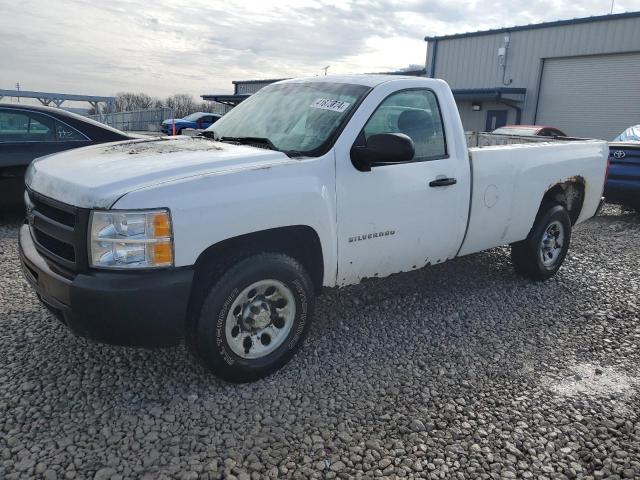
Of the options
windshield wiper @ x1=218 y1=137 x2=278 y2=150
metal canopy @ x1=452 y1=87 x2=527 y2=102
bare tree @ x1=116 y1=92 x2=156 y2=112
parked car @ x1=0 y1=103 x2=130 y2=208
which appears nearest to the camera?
windshield wiper @ x1=218 y1=137 x2=278 y2=150

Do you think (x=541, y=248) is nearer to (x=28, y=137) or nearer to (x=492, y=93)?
(x=28, y=137)

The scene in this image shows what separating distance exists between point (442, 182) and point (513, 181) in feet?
3.34

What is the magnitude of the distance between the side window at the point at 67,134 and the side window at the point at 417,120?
4.42 m

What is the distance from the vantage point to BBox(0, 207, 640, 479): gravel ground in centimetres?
257

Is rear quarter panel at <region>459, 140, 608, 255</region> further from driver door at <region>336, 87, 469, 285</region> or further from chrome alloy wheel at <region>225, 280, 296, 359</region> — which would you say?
chrome alloy wheel at <region>225, 280, 296, 359</region>

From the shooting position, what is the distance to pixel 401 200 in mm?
3662

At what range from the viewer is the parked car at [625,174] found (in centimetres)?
845

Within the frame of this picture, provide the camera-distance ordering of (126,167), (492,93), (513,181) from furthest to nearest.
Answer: (492,93)
(513,181)
(126,167)

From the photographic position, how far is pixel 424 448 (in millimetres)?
2703

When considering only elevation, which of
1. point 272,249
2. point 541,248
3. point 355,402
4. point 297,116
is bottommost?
point 355,402

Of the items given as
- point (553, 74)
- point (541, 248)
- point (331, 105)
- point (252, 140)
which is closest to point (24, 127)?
point (252, 140)

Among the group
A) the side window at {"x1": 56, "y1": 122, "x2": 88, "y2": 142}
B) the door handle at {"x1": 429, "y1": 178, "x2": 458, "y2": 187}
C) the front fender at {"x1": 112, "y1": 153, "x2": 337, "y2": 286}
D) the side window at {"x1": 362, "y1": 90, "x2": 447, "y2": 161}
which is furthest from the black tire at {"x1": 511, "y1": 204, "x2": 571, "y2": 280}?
the side window at {"x1": 56, "y1": 122, "x2": 88, "y2": 142}

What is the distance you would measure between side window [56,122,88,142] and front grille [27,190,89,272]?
11.7 feet

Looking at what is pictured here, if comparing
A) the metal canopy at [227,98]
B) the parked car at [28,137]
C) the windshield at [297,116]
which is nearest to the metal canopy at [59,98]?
the metal canopy at [227,98]
